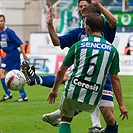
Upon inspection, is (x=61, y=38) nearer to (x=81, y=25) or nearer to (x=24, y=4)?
(x=81, y=25)

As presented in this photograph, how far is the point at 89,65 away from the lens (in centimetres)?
844

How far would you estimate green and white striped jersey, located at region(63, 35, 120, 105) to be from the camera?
331 inches

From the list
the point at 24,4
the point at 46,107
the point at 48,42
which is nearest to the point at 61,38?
the point at 46,107

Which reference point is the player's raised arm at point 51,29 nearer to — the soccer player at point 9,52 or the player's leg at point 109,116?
the player's leg at point 109,116

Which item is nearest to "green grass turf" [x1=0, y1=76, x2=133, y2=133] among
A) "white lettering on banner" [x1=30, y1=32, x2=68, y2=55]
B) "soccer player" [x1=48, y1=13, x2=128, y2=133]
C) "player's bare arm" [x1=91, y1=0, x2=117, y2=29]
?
"player's bare arm" [x1=91, y1=0, x2=117, y2=29]

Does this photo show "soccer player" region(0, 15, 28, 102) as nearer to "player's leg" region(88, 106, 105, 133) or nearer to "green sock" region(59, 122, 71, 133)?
"player's leg" region(88, 106, 105, 133)

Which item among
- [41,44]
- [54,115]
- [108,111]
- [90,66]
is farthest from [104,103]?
[41,44]

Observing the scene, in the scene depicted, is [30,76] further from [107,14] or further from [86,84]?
[86,84]

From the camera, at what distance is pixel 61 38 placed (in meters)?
10.1

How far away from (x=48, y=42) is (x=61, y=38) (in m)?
25.8

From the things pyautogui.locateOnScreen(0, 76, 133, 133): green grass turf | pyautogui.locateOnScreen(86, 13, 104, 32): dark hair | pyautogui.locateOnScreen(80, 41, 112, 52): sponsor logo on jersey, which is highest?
pyautogui.locateOnScreen(86, 13, 104, 32): dark hair

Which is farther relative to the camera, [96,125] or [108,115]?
[96,125]

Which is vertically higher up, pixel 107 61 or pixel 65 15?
pixel 107 61

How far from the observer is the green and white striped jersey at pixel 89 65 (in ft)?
27.6
